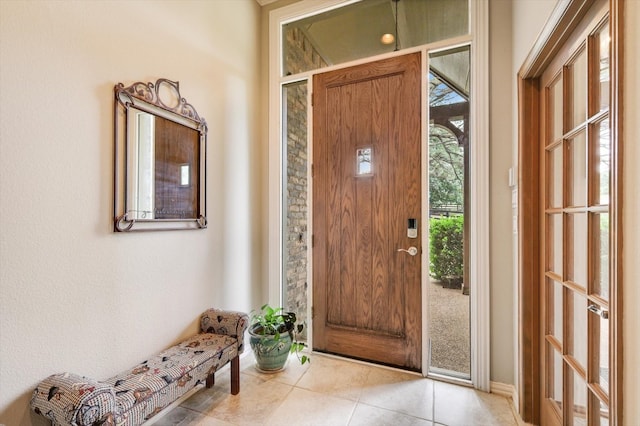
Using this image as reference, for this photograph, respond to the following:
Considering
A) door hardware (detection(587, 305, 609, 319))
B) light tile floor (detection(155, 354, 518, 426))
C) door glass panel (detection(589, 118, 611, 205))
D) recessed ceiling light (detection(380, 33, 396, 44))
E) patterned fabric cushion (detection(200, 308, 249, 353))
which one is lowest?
light tile floor (detection(155, 354, 518, 426))

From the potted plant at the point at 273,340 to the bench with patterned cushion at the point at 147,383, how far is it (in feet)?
0.85

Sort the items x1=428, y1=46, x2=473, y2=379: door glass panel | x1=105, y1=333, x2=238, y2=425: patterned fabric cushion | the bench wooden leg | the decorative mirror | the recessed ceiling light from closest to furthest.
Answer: x1=105, y1=333, x2=238, y2=425: patterned fabric cushion, the decorative mirror, the bench wooden leg, x1=428, y1=46, x2=473, y2=379: door glass panel, the recessed ceiling light

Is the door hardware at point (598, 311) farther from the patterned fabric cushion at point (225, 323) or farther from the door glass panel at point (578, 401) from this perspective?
the patterned fabric cushion at point (225, 323)

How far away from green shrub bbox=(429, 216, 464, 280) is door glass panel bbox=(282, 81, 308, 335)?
1.11 meters

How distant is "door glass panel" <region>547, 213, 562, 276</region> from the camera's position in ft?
4.81

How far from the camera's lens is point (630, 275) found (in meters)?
0.82

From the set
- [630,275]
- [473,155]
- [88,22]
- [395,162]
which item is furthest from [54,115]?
[473,155]

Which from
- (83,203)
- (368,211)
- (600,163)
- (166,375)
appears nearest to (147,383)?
(166,375)

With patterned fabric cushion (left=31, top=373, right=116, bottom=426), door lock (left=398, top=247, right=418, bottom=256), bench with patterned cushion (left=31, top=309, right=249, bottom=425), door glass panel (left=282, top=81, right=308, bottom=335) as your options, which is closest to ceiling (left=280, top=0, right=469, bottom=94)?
door glass panel (left=282, top=81, right=308, bottom=335)

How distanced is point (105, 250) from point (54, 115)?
25.9 inches

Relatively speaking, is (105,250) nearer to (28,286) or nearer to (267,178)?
(28,286)

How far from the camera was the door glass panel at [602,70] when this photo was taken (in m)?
1.05

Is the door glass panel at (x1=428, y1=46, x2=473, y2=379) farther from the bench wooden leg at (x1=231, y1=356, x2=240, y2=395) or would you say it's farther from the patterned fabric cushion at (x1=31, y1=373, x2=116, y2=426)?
the patterned fabric cushion at (x1=31, y1=373, x2=116, y2=426)

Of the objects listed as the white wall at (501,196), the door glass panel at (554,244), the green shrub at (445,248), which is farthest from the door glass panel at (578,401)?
the green shrub at (445,248)
